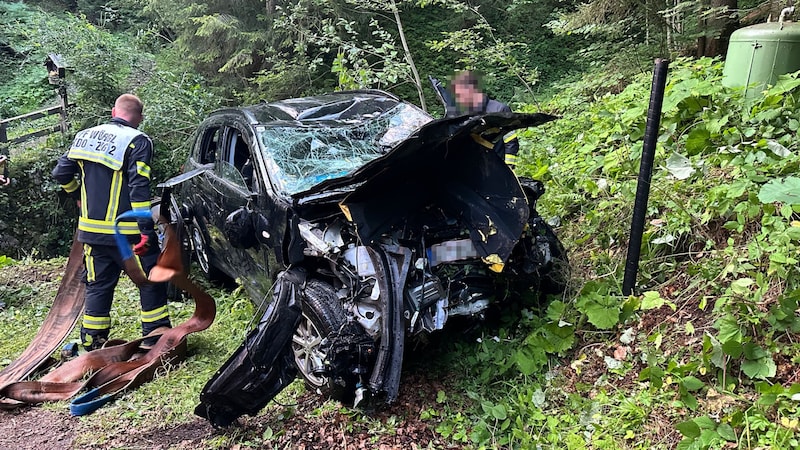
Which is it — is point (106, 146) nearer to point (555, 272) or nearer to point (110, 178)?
point (110, 178)

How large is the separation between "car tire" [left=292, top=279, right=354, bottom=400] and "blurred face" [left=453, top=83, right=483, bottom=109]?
1.45 meters

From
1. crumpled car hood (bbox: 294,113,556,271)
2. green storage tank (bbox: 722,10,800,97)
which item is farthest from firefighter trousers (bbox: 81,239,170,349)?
green storage tank (bbox: 722,10,800,97)

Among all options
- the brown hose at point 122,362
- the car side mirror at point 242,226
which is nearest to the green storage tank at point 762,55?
the car side mirror at point 242,226

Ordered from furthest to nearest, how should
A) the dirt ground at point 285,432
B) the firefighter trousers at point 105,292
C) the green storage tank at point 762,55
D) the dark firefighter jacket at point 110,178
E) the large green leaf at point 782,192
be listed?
the firefighter trousers at point 105,292, the dark firefighter jacket at point 110,178, the green storage tank at point 762,55, the dirt ground at point 285,432, the large green leaf at point 782,192

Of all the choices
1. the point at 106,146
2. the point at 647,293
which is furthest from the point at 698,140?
the point at 106,146

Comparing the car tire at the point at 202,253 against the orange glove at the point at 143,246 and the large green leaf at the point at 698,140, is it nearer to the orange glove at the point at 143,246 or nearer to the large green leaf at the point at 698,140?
the orange glove at the point at 143,246

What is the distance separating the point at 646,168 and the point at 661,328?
2.93 ft

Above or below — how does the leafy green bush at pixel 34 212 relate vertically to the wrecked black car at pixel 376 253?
below

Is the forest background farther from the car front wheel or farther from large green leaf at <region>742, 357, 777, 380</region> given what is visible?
the car front wheel

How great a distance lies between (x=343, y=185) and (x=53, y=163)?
25.1 ft

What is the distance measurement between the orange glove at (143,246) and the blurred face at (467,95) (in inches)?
102

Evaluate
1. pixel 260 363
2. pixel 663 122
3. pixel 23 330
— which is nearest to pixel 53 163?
pixel 23 330

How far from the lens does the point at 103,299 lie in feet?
14.2

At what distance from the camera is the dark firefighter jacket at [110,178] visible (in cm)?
A: 412
